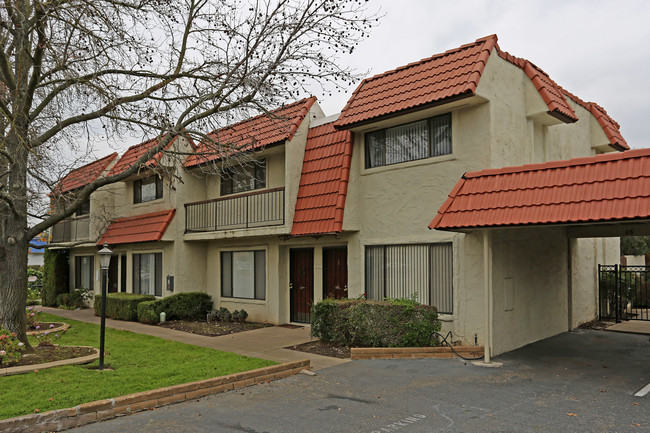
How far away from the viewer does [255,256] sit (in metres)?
16.9

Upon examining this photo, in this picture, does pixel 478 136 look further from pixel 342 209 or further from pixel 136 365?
pixel 136 365

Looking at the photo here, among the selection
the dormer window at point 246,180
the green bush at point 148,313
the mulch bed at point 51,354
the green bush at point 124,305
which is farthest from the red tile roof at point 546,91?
the green bush at point 124,305

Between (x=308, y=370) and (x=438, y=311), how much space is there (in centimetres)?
367

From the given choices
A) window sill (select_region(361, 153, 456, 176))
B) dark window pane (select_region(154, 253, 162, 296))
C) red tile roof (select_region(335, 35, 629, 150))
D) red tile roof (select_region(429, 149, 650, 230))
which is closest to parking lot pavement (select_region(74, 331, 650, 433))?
red tile roof (select_region(429, 149, 650, 230))

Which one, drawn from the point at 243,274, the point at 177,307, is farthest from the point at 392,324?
the point at 177,307

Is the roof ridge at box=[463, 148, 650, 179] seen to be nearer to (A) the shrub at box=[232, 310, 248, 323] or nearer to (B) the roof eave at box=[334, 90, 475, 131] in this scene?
(B) the roof eave at box=[334, 90, 475, 131]

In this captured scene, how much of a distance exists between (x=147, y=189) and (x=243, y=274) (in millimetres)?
6502

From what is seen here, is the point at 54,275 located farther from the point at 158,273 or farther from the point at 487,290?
the point at 487,290

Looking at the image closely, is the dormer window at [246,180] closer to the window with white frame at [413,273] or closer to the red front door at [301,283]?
the red front door at [301,283]

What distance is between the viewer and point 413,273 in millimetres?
12219

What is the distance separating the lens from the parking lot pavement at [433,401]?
6500mm

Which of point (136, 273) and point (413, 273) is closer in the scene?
point (413, 273)

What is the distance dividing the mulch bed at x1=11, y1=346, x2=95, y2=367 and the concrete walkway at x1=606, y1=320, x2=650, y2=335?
13533 mm

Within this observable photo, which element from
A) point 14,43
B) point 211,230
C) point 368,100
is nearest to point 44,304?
point 211,230
